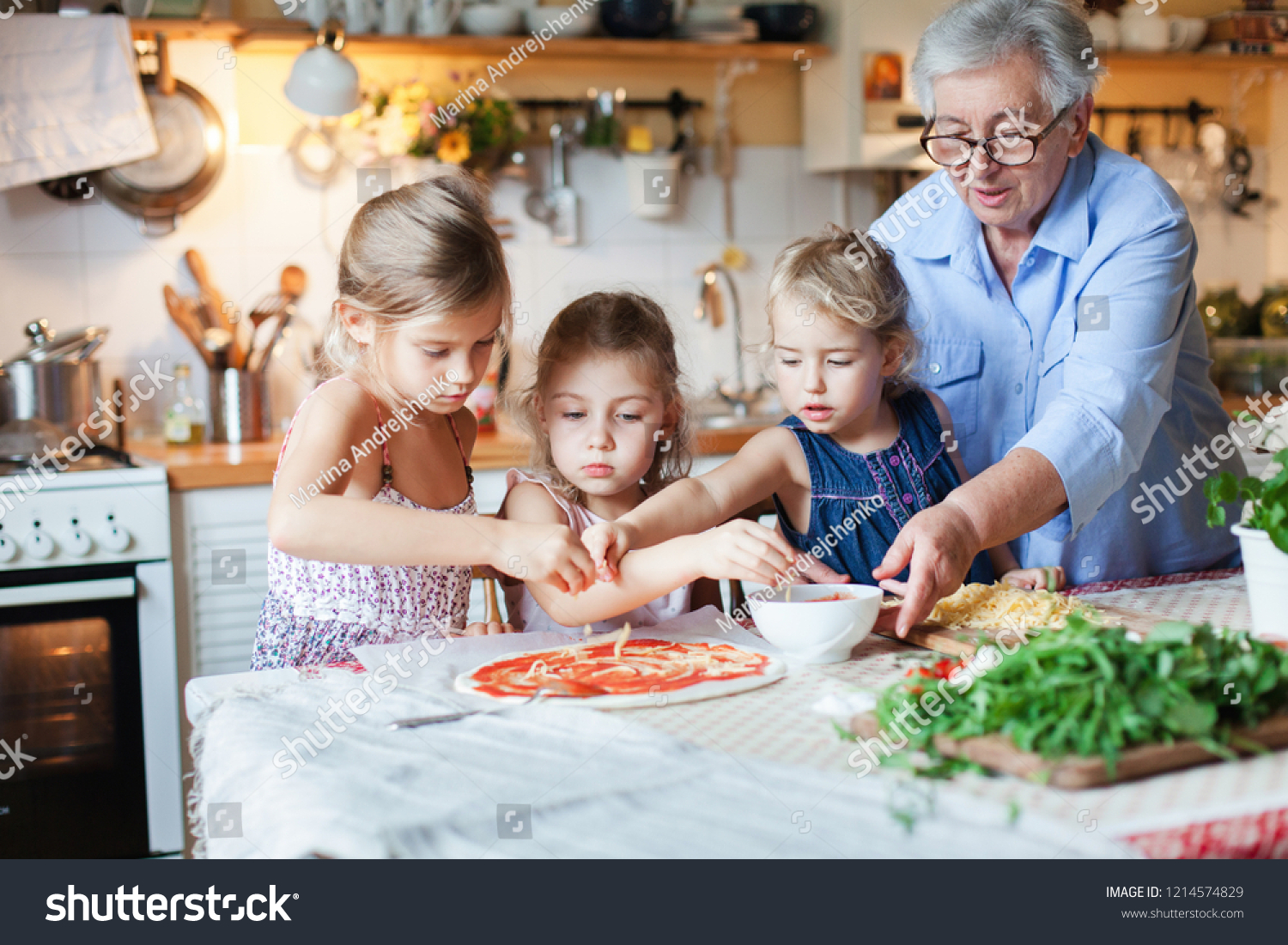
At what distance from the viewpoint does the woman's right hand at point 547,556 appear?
116 cm

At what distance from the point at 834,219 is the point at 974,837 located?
113 inches

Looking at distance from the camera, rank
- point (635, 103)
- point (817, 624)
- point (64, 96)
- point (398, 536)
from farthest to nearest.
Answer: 1. point (635, 103)
2. point (64, 96)
3. point (398, 536)
4. point (817, 624)

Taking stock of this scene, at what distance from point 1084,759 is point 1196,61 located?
10.4ft

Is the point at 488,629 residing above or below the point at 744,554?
below

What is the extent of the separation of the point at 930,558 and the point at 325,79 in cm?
205

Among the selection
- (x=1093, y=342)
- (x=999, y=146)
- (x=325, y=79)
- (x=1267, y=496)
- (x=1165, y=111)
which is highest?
(x=1165, y=111)

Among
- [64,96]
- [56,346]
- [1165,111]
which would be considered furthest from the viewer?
[1165,111]

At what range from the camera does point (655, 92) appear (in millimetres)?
3209

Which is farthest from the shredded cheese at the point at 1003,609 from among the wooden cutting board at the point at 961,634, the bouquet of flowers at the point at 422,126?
the bouquet of flowers at the point at 422,126

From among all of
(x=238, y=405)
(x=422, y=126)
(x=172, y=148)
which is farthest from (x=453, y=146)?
(x=238, y=405)

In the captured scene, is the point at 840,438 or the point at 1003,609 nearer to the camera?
the point at 1003,609

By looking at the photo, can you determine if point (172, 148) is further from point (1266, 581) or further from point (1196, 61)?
point (1196, 61)

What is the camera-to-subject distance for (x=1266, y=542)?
1088 millimetres
